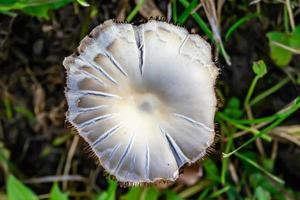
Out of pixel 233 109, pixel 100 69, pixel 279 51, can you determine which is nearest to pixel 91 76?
pixel 100 69

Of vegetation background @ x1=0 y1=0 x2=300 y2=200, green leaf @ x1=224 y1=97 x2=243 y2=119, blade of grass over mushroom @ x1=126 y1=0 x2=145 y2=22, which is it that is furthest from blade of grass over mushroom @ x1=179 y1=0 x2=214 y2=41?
green leaf @ x1=224 y1=97 x2=243 y2=119

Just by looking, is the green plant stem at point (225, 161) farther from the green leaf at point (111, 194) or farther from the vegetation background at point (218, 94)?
the green leaf at point (111, 194)

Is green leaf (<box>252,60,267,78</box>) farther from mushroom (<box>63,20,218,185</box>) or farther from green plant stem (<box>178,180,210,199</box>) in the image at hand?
green plant stem (<box>178,180,210,199</box>)

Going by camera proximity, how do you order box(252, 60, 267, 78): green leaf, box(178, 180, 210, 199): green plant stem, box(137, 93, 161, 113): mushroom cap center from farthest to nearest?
1. box(178, 180, 210, 199): green plant stem
2. box(252, 60, 267, 78): green leaf
3. box(137, 93, 161, 113): mushroom cap center

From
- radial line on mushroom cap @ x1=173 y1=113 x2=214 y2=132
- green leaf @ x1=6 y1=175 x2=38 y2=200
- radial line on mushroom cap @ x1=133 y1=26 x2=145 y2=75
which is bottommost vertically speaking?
green leaf @ x1=6 y1=175 x2=38 y2=200

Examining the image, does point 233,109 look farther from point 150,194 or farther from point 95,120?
point 95,120

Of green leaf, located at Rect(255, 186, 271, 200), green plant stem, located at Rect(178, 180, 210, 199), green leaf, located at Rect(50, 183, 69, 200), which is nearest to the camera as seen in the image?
green leaf, located at Rect(50, 183, 69, 200)

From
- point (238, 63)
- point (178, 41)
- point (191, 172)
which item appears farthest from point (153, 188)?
point (178, 41)
